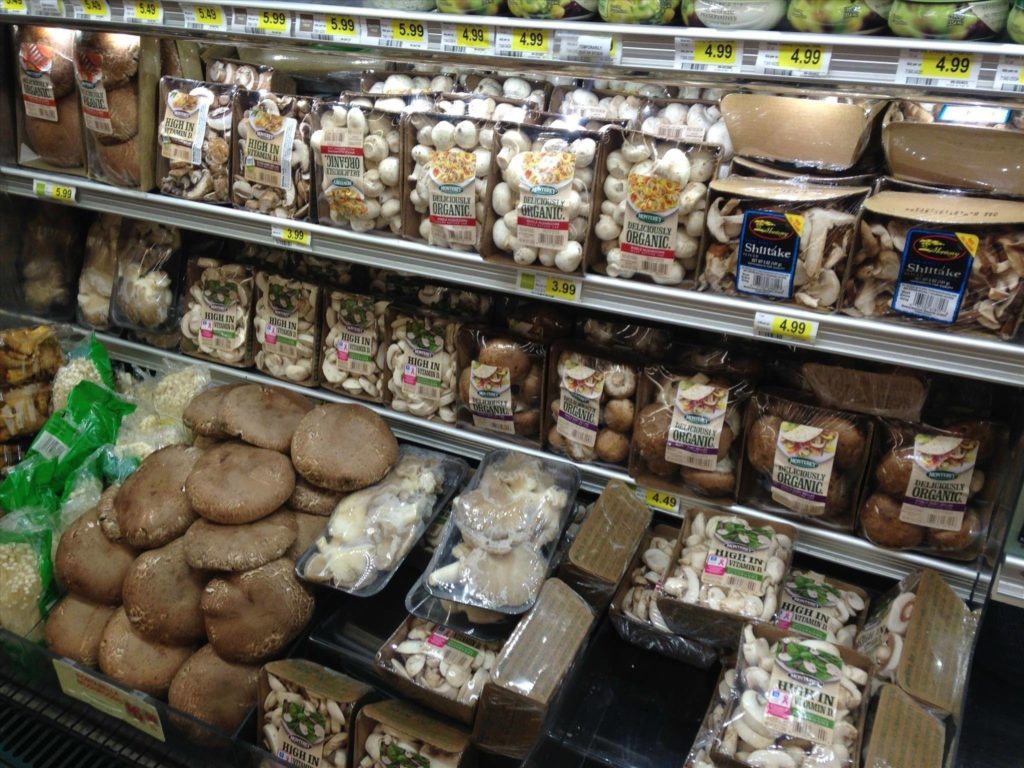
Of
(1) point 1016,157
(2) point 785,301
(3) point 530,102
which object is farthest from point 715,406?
(3) point 530,102

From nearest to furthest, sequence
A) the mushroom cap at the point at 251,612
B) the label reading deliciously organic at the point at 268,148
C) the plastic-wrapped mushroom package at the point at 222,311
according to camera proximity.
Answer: the mushroom cap at the point at 251,612
the label reading deliciously organic at the point at 268,148
the plastic-wrapped mushroom package at the point at 222,311

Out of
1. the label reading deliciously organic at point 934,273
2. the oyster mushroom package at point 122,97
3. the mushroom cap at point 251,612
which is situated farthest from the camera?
the oyster mushroom package at point 122,97

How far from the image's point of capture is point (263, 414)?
184 cm

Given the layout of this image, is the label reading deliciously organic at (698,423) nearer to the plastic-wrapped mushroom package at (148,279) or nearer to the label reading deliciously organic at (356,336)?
the label reading deliciously organic at (356,336)

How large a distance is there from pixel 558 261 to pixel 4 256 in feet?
5.75

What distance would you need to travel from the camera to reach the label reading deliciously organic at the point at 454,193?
63.9 inches

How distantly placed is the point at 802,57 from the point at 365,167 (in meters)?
0.90

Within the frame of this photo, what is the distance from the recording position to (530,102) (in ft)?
5.81

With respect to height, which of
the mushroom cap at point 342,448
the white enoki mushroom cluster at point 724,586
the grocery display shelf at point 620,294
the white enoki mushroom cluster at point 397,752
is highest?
the grocery display shelf at point 620,294

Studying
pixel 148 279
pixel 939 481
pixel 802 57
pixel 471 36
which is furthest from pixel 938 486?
pixel 148 279

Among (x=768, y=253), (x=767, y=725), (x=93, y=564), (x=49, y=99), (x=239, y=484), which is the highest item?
(x=49, y=99)

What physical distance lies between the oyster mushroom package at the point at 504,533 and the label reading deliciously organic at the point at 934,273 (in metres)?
0.73

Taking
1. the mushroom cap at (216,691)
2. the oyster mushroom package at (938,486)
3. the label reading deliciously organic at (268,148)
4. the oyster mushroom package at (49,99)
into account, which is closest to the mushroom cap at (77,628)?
the mushroom cap at (216,691)

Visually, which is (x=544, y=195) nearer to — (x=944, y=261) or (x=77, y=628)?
(x=944, y=261)
